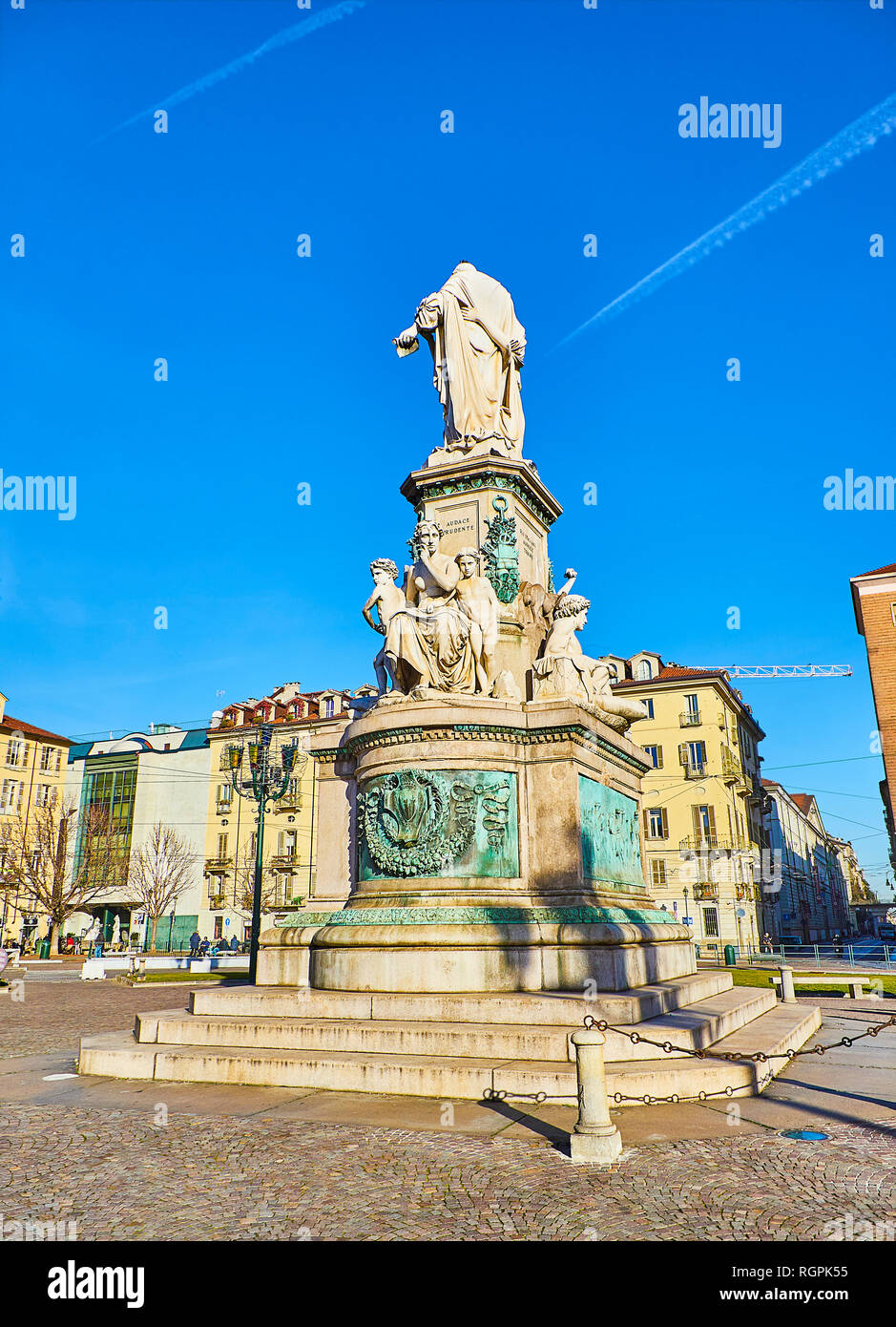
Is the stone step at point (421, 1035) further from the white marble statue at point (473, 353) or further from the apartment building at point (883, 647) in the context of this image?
the apartment building at point (883, 647)

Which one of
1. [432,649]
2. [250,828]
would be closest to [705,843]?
[250,828]

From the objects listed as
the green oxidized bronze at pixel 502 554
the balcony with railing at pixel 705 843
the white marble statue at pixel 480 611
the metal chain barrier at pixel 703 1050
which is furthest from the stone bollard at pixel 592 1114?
the balcony with railing at pixel 705 843

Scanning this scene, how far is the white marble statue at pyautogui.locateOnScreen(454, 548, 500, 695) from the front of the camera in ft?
37.7

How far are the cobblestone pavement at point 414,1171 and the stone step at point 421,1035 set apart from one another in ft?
2.62

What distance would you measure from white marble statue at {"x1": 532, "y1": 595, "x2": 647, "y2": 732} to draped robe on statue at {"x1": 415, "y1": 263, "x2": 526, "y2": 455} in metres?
3.26

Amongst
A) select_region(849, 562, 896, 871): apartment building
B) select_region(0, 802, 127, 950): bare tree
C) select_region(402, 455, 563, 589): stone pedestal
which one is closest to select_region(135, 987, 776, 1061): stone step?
select_region(402, 455, 563, 589): stone pedestal

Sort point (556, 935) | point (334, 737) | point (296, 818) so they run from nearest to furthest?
point (556, 935)
point (334, 737)
point (296, 818)

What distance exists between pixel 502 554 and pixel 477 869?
4.77 m

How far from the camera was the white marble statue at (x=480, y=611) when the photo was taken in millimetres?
11484

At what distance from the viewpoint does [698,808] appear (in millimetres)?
53219
